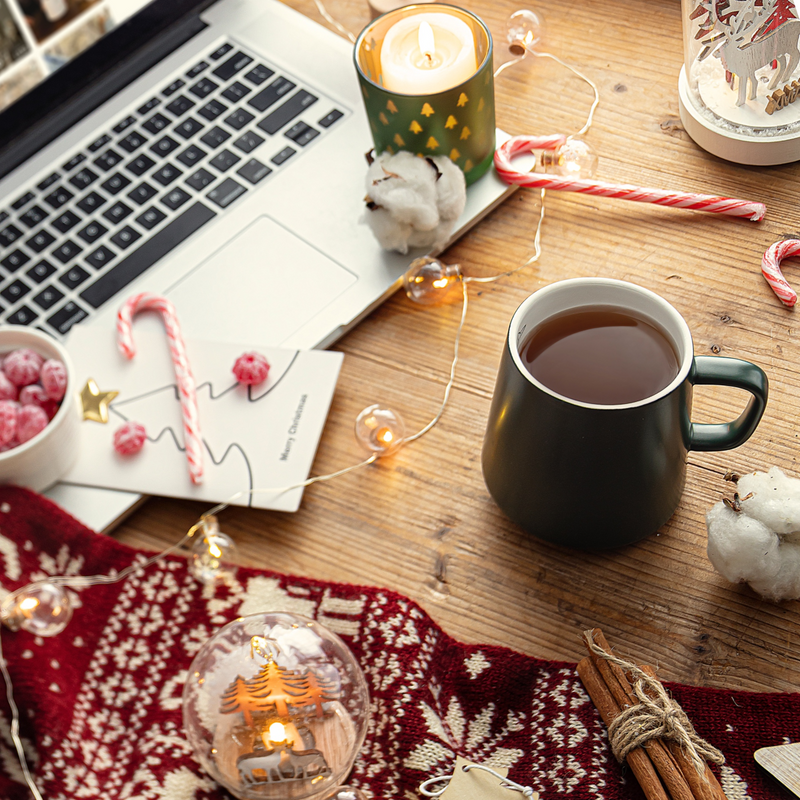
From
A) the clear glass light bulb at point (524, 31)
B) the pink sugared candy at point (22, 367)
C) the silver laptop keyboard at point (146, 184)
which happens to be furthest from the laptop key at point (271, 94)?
the pink sugared candy at point (22, 367)

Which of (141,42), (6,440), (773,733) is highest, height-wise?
(141,42)

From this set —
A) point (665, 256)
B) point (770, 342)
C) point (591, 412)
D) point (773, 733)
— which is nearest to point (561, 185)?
point (665, 256)

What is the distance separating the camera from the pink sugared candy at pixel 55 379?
0.57m

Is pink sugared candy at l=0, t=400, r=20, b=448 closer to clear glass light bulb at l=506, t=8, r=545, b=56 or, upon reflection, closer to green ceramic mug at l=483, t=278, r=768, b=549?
green ceramic mug at l=483, t=278, r=768, b=549

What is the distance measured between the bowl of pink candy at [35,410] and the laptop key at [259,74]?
0.33 meters

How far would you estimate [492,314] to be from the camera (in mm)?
625

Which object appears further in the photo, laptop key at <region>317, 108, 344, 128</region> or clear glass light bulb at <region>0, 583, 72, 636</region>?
laptop key at <region>317, 108, 344, 128</region>

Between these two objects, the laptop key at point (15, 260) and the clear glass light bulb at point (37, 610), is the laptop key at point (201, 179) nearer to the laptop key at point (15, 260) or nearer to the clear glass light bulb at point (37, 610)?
the laptop key at point (15, 260)

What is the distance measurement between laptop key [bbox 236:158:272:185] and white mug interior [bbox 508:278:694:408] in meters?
0.36

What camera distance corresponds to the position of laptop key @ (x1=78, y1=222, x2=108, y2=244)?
2.31 ft

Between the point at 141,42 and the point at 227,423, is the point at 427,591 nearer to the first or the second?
the point at 227,423

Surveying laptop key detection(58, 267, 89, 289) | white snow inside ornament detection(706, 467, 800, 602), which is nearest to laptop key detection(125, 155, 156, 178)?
laptop key detection(58, 267, 89, 289)

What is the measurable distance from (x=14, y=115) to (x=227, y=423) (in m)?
0.40

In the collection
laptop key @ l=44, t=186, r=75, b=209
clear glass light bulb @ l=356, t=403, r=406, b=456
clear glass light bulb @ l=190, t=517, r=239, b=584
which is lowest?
clear glass light bulb @ l=190, t=517, r=239, b=584
